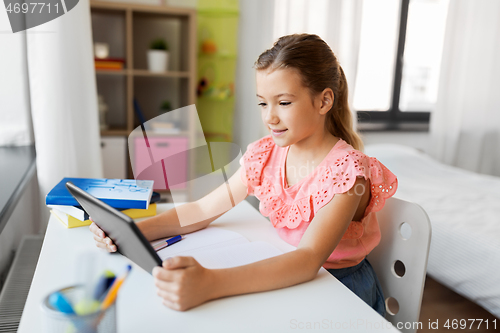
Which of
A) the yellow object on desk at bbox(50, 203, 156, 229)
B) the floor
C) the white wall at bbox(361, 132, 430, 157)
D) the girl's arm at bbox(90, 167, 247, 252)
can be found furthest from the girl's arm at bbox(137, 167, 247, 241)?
the white wall at bbox(361, 132, 430, 157)

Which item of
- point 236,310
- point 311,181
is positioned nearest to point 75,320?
point 236,310

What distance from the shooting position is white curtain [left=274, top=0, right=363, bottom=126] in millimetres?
2387

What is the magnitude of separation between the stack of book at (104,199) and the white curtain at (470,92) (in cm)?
247

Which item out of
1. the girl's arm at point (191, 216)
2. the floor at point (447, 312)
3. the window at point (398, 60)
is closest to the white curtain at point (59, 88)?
the girl's arm at point (191, 216)

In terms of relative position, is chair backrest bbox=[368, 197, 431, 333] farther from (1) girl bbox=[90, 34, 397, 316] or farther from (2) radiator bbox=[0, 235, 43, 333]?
(2) radiator bbox=[0, 235, 43, 333]

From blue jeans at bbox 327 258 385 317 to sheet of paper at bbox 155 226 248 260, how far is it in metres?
0.24

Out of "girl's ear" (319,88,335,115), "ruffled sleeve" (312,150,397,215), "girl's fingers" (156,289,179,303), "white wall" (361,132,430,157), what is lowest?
"white wall" (361,132,430,157)

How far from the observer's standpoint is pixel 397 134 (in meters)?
2.94

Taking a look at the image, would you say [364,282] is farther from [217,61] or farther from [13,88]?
[217,61]

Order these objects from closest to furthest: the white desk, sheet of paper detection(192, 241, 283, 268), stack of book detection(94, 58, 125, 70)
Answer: the white desk
sheet of paper detection(192, 241, 283, 268)
stack of book detection(94, 58, 125, 70)

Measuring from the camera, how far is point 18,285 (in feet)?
3.58

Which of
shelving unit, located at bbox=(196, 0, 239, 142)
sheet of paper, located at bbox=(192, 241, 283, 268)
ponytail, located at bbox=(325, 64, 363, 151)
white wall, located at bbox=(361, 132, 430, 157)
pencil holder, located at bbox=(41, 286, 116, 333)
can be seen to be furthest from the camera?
white wall, located at bbox=(361, 132, 430, 157)

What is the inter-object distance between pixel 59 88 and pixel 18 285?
2.08 feet

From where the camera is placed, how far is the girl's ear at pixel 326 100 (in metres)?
0.87
